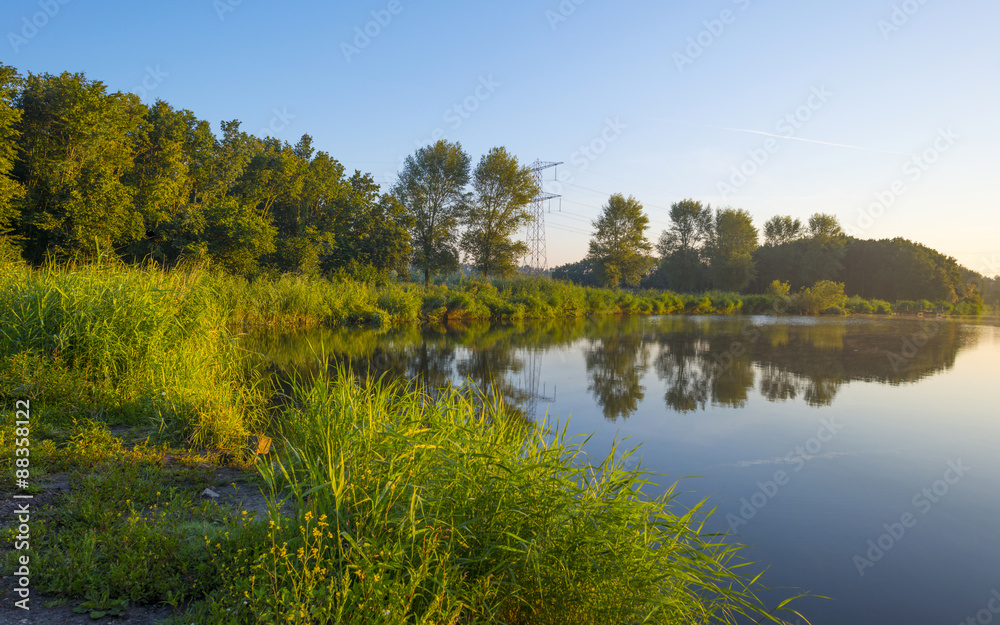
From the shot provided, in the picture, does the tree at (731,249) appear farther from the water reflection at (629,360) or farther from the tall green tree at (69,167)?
the tall green tree at (69,167)

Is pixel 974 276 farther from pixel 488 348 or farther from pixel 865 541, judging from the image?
pixel 865 541

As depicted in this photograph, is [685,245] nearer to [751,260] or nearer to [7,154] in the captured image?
[751,260]

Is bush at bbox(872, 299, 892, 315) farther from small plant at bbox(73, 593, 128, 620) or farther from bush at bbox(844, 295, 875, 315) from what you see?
small plant at bbox(73, 593, 128, 620)

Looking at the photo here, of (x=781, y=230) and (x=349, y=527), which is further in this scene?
(x=781, y=230)

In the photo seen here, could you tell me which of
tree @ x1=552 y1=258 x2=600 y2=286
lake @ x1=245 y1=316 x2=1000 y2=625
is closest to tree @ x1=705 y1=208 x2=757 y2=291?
tree @ x1=552 y1=258 x2=600 y2=286

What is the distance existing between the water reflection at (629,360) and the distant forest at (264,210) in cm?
522

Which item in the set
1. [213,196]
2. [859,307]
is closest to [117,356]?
[213,196]

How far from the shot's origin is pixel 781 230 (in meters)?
57.5

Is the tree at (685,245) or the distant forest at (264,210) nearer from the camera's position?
the distant forest at (264,210)

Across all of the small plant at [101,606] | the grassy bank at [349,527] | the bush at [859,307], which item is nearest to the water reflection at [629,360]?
the grassy bank at [349,527]

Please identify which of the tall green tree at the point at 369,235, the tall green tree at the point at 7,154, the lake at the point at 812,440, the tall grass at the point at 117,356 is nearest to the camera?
the lake at the point at 812,440

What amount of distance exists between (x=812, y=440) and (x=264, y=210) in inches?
1077

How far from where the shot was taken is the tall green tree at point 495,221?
32688 millimetres

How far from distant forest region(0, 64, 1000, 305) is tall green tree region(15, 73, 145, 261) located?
5cm
